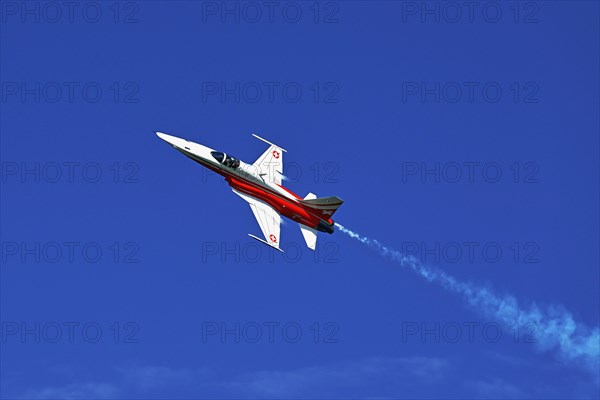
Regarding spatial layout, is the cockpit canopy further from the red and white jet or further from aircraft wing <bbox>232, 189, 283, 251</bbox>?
aircraft wing <bbox>232, 189, 283, 251</bbox>

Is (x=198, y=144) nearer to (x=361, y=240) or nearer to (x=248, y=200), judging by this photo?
(x=248, y=200)

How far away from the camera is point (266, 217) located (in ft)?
490

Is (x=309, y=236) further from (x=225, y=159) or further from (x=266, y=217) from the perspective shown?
(x=225, y=159)

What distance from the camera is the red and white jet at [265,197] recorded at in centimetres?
14838

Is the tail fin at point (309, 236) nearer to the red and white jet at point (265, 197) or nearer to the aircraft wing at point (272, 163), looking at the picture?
the red and white jet at point (265, 197)

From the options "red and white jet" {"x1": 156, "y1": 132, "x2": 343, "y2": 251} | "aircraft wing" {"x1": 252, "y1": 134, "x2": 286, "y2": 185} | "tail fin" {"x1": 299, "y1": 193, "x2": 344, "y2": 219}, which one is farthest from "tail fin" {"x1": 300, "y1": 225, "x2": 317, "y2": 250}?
"aircraft wing" {"x1": 252, "y1": 134, "x2": 286, "y2": 185}

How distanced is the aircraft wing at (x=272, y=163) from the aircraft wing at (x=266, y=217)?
327 centimetres

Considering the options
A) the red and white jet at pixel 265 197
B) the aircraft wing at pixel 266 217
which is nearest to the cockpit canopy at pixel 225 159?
the red and white jet at pixel 265 197

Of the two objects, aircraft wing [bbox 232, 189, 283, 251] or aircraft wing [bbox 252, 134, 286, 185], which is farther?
aircraft wing [bbox 252, 134, 286, 185]

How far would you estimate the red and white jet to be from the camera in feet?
487

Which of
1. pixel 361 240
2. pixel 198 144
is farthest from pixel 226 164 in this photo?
pixel 361 240

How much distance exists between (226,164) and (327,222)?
12313 mm

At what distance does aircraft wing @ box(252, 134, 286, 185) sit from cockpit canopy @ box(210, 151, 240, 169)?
13.1ft

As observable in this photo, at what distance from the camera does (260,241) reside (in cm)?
14450
